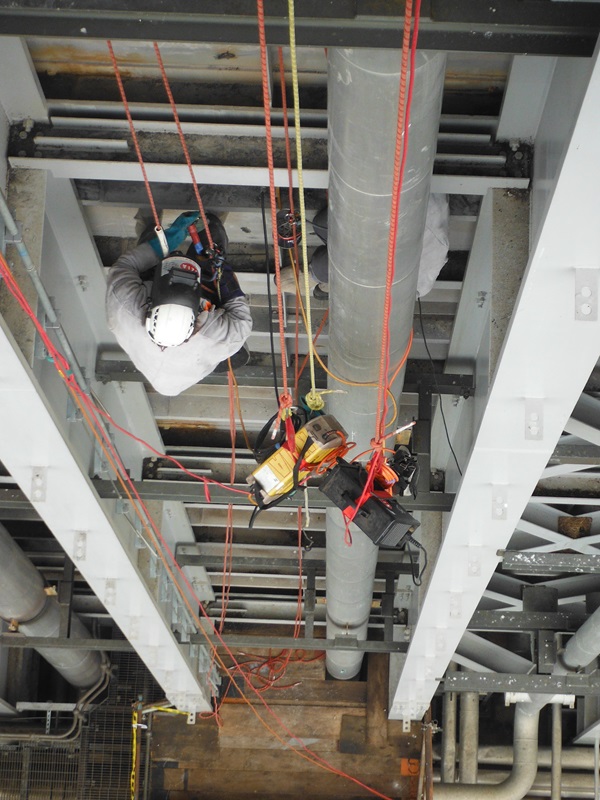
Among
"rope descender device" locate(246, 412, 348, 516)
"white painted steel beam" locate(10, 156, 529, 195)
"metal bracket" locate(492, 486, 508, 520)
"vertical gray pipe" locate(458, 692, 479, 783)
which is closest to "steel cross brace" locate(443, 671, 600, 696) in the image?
"vertical gray pipe" locate(458, 692, 479, 783)

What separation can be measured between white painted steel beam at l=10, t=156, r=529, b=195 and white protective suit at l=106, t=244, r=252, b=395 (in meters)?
0.36

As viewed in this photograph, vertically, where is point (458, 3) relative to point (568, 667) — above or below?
above

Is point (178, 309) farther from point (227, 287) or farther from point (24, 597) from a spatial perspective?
point (24, 597)

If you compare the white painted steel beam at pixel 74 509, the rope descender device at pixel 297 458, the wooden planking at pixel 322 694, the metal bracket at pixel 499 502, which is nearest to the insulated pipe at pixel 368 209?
the rope descender device at pixel 297 458

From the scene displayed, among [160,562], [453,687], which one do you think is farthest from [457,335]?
[453,687]

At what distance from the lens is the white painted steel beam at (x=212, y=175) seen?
4426mm

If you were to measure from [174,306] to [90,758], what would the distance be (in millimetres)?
8904

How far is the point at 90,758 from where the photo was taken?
458 inches

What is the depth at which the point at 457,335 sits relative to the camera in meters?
5.91

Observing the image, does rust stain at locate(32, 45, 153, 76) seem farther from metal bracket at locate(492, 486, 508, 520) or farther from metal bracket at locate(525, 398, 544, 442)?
metal bracket at locate(492, 486, 508, 520)

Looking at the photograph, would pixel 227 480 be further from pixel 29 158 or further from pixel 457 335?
pixel 29 158

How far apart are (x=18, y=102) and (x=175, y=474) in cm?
377

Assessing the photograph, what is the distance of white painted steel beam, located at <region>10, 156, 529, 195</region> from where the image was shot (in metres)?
4.43

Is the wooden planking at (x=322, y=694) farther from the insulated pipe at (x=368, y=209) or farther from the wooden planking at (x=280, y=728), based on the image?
the insulated pipe at (x=368, y=209)
